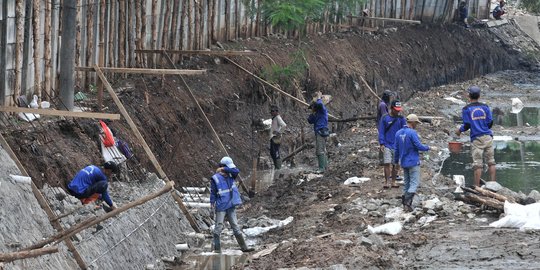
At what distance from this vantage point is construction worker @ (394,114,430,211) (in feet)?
57.9

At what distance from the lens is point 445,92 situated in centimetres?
4234

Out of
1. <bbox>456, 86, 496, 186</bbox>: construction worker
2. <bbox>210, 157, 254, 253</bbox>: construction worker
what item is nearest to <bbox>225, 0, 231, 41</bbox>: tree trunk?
<bbox>456, 86, 496, 186</bbox>: construction worker

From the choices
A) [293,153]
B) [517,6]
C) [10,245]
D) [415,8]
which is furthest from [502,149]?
[517,6]

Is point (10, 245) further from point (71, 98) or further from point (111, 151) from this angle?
point (71, 98)

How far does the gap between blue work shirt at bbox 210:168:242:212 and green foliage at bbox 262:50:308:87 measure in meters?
12.2

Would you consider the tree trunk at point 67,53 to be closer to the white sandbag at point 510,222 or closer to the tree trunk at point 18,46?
the tree trunk at point 18,46

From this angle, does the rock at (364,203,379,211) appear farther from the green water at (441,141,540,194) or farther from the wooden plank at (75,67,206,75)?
the green water at (441,141,540,194)

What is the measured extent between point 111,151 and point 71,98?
1706 millimetres

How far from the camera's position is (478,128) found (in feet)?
61.5

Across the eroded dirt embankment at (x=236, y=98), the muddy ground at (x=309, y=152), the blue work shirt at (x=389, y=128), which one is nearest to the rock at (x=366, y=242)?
the muddy ground at (x=309, y=152)

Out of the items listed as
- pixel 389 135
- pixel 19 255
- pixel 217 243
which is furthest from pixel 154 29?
pixel 19 255

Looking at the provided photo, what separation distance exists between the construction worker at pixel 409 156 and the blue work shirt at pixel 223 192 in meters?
2.48

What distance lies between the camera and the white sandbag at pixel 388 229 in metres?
16.5

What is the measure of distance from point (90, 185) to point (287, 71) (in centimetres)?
1457
